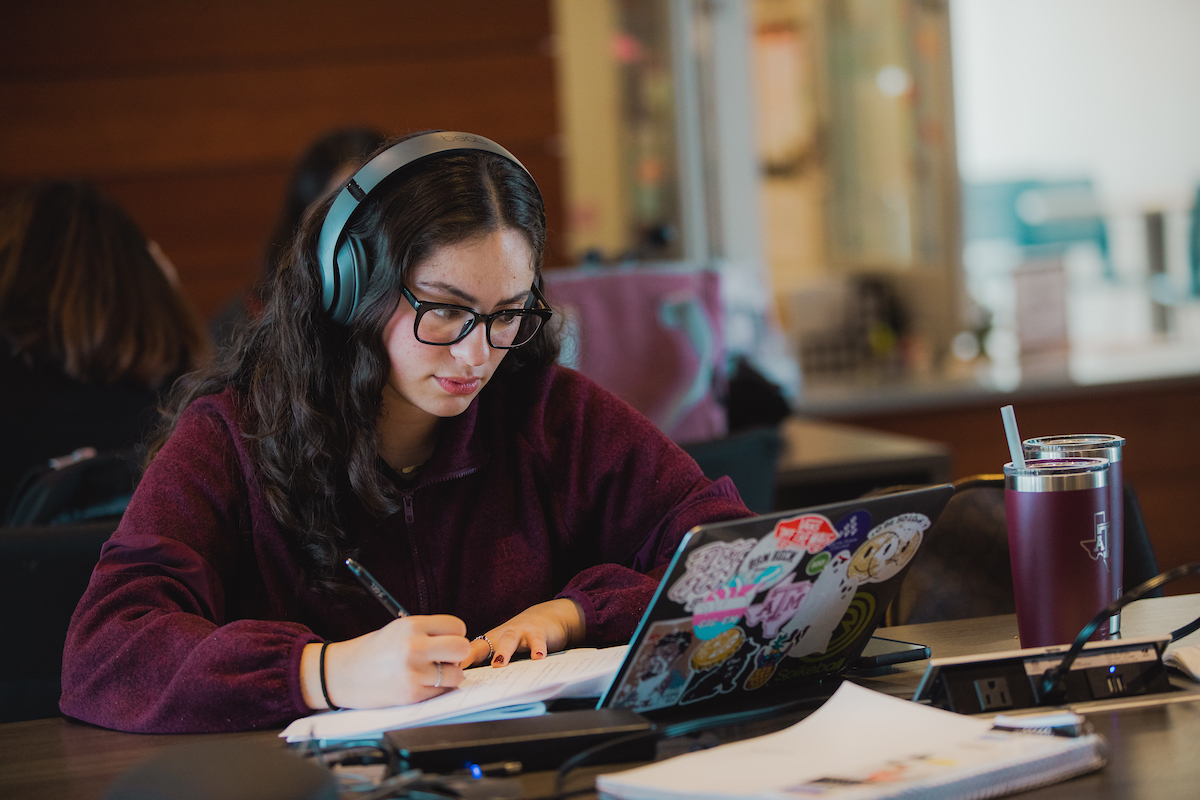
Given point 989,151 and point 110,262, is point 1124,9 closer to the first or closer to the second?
point 989,151

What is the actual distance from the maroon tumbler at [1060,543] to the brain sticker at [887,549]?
0.26 feet

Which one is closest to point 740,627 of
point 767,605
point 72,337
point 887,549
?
point 767,605

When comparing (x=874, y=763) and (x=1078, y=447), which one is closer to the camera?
(x=874, y=763)

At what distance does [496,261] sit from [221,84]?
269 centimetres

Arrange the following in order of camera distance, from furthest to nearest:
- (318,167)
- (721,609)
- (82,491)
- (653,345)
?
(318,167) < (653,345) < (82,491) < (721,609)

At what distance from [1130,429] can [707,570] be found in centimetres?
301

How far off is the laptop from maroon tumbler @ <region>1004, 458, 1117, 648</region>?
7cm

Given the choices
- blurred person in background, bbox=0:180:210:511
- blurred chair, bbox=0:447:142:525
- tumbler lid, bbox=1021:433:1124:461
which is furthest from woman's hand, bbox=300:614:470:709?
blurred person in background, bbox=0:180:210:511

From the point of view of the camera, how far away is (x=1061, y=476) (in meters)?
0.91

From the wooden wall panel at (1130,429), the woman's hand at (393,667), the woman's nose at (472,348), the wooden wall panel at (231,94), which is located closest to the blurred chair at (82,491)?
the woman's nose at (472,348)

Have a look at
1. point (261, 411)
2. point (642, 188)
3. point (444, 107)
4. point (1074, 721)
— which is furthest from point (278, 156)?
point (1074, 721)

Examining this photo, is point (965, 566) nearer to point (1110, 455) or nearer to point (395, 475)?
point (1110, 455)

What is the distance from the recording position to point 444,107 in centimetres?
359

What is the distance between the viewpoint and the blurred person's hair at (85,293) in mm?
1939
